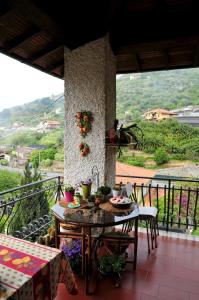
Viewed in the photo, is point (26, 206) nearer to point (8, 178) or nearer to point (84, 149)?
point (84, 149)

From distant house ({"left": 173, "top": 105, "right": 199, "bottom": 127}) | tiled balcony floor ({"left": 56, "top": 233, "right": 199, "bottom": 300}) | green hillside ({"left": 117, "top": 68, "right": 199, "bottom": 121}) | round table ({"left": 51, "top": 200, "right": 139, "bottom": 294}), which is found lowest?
tiled balcony floor ({"left": 56, "top": 233, "right": 199, "bottom": 300})

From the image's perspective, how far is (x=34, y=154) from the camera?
856cm

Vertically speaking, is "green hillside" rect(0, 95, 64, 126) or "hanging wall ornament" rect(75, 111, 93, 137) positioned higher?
"green hillside" rect(0, 95, 64, 126)

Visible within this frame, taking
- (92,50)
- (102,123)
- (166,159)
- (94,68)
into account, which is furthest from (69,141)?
(166,159)

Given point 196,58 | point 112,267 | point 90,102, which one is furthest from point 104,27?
point 112,267

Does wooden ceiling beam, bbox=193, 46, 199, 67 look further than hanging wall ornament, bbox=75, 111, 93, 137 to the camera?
Yes

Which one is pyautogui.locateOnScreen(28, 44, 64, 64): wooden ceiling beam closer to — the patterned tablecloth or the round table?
the round table

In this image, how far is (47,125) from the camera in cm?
823

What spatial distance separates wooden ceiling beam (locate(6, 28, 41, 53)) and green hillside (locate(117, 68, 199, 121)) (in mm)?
4920

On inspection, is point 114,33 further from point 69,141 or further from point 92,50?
point 69,141

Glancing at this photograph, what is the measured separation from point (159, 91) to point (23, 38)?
6.30m

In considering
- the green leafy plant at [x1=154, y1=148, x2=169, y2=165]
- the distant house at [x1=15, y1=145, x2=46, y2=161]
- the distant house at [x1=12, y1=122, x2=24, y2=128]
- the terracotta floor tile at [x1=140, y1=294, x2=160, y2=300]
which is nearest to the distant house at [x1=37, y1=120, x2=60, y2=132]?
the distant house at [x1=15, y1=145, x2=46, y2=161]

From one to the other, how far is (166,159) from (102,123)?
15.6 ft

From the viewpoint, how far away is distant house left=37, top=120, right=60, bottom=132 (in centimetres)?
807
